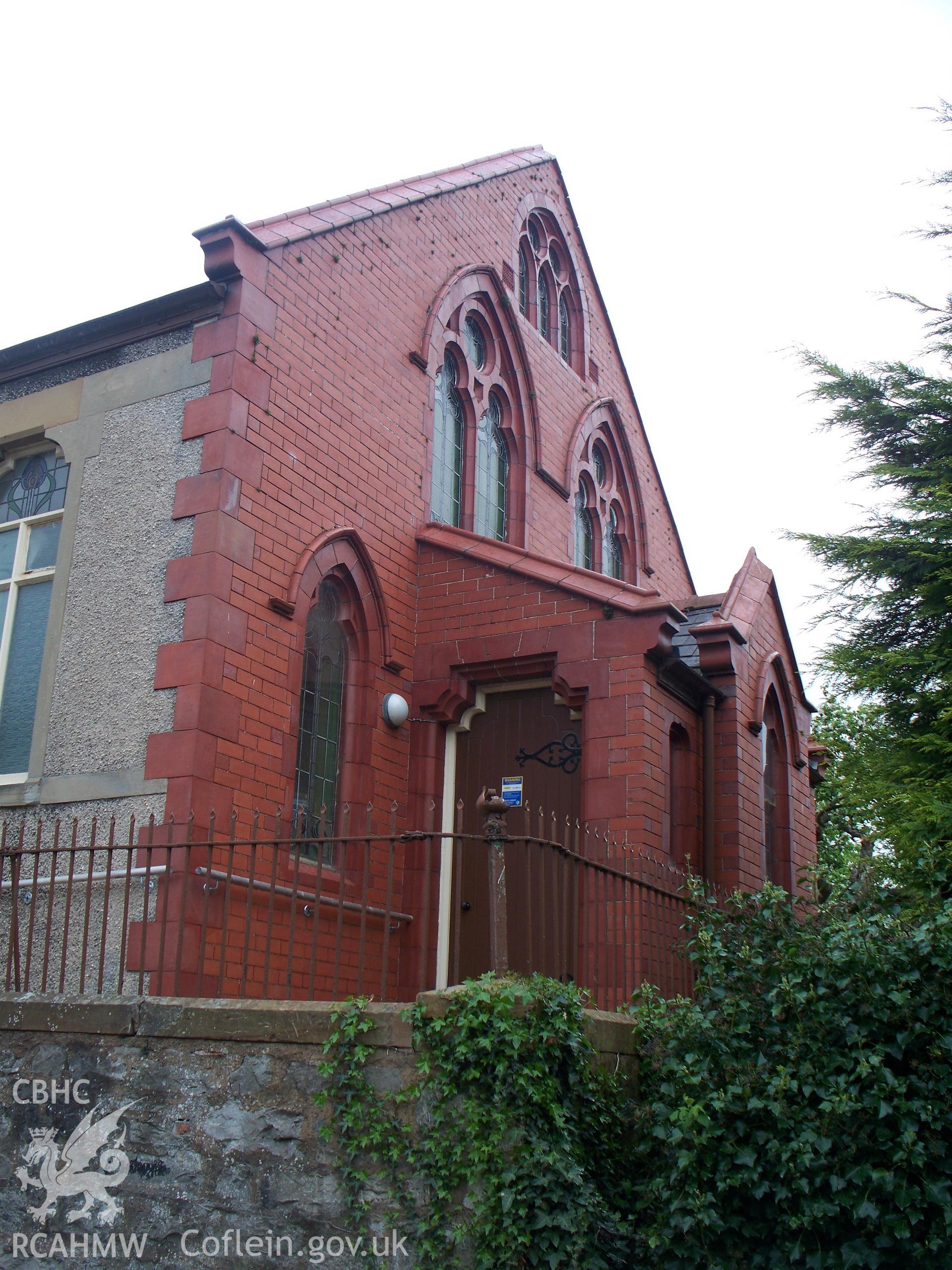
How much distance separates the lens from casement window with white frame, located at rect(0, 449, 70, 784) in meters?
10.2

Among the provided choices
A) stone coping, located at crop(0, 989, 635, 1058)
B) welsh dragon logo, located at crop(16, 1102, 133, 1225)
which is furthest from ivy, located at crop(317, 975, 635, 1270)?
welsh dragon logo, located at crop(16, 1102, 133, 1225)

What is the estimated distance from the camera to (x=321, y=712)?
10352 mm

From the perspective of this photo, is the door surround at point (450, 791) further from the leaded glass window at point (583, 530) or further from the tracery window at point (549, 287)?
the tracery window at point (549, 287)

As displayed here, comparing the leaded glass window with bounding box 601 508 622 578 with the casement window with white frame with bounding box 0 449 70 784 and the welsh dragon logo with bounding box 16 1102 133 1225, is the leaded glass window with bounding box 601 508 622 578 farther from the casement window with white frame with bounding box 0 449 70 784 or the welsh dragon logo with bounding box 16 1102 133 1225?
the welsh dragon logo with bounding box 16 1102 133 1225

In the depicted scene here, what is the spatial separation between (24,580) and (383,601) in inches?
118

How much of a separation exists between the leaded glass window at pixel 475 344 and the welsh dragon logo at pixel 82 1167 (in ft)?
29.9

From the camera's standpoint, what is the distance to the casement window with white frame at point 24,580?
33.3 feet

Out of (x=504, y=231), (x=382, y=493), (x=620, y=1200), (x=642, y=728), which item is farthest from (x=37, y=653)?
(x=504, y=231)

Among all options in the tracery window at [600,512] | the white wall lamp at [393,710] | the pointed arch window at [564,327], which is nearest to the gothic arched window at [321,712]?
the white wall lamp at [393,710]

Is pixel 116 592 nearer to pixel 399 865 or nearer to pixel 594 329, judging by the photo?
pixel 399 865

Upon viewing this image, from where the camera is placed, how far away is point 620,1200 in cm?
605

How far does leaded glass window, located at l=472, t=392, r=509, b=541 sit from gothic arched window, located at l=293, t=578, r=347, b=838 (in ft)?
9.66

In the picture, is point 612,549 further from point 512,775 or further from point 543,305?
point 512,775

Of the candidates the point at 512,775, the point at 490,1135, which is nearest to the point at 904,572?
the point at 512,775
